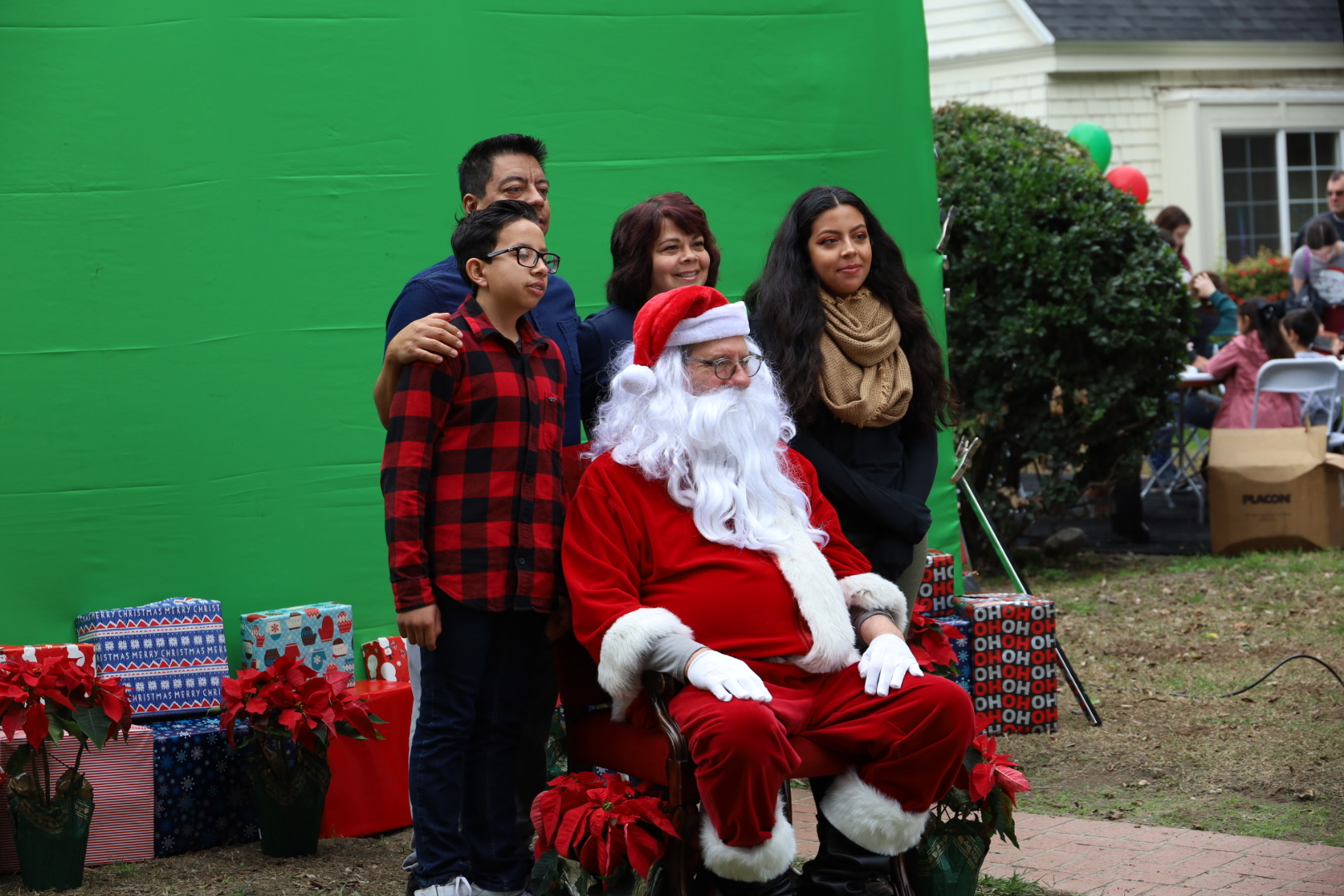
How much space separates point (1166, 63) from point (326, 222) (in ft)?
43.0

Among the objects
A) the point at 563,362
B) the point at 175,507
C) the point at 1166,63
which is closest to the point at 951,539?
the point at 563,362

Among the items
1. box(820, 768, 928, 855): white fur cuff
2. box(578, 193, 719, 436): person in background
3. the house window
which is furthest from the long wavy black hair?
the house window

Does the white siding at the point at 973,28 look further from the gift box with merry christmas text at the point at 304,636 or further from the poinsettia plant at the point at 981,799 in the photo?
the poinsettia plant at the point at 981,799

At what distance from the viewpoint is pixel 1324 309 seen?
1128 centimetres

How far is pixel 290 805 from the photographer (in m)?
4.27

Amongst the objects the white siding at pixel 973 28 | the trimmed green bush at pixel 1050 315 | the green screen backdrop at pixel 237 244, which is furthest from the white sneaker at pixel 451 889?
the white siding at pixel 973 28

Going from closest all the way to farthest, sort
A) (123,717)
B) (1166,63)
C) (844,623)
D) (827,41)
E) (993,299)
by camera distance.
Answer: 1. (844,623)
2. (123,717)
3. (827,41)
4. (993,299)
5. (1166,63)

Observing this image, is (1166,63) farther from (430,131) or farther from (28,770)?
(28,770)

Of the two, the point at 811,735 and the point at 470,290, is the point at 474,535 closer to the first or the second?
the point at 470,290

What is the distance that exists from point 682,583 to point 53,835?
6.46ft

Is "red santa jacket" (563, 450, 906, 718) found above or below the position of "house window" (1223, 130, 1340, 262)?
below

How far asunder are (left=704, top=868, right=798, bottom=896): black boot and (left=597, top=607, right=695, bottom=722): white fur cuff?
44 centimetres

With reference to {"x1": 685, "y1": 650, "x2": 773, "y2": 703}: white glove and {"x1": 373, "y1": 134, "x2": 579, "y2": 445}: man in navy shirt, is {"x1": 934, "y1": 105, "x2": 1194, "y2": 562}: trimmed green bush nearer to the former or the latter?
{"x1": 373, "y1": 134, "x2": 579, "y2": 445}: man in navy shirt

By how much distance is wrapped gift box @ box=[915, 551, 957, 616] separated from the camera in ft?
17.8
